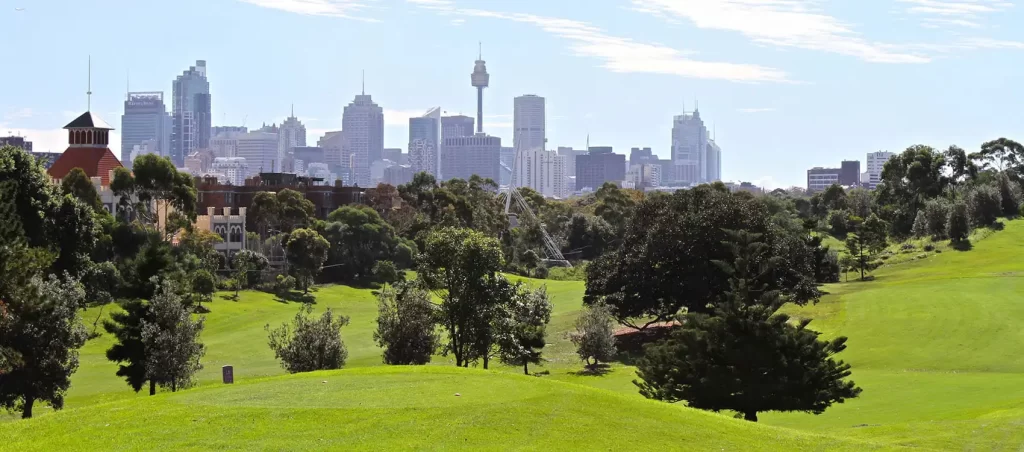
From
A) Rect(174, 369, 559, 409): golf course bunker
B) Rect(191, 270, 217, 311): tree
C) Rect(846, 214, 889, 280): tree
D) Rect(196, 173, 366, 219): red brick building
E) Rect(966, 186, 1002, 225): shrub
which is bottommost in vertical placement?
Rect(174, 369, 559, 409): golf course bunker

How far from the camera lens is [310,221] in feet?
354

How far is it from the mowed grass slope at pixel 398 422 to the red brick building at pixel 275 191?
97.9 m

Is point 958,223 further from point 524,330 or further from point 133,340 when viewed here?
point 133,340

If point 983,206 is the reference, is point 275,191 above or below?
above

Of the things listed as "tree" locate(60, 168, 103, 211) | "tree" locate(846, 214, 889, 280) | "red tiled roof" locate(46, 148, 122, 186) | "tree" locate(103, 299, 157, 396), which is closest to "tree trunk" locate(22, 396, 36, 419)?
"tree" locate(103, 299, 157, 396)

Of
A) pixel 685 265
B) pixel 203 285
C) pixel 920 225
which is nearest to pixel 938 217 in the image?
pixel 920 225

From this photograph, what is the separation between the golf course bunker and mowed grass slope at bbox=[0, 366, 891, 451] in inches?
1.1

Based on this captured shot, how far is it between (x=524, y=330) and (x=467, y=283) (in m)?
6.24

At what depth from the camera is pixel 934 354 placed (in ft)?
167

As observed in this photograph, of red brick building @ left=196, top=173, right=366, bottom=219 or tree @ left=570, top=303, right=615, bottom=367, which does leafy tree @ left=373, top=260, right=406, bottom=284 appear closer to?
red brick building @ left=196, top=173, right=366, bottom=219

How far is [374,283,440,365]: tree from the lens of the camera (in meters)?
43.3

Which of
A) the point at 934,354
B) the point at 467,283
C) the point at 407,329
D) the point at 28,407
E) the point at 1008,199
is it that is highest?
the point at 1008,199

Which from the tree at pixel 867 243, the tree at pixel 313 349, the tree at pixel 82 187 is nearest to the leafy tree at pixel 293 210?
the tree at pixel 82 187

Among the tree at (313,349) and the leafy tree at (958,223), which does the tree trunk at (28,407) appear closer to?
the tree at (313,349)
